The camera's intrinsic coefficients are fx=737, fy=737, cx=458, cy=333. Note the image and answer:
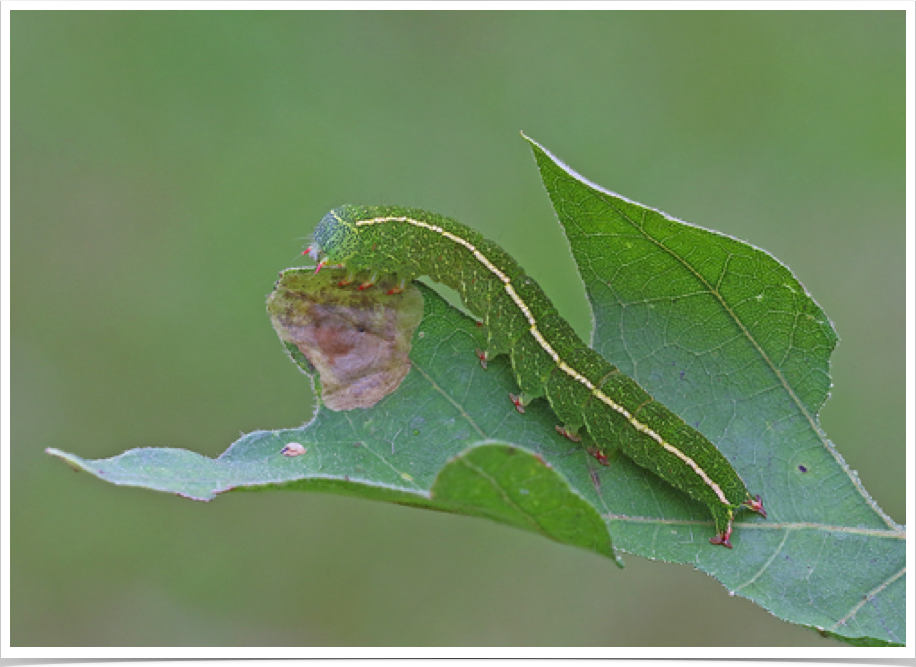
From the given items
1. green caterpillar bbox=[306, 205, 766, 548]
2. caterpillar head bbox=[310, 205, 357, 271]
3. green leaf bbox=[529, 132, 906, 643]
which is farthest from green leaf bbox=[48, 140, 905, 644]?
caterpillar head bbox=[310, 205, 357, 271]

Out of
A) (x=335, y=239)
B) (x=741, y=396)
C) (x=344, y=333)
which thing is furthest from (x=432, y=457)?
(x=741, y=396)

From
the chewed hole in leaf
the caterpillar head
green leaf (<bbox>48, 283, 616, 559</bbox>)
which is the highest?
the caterpillar head

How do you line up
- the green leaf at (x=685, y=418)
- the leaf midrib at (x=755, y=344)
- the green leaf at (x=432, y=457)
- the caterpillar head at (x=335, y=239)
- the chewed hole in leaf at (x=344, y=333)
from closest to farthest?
the green leaf at (x=432, y=457), the green leaf at (x=685, y=418), the leaf midrib at (x=755, y=344), the chewed hole in leaf at (x=344, y=333), the caterpillar head at (x=335, y=239)

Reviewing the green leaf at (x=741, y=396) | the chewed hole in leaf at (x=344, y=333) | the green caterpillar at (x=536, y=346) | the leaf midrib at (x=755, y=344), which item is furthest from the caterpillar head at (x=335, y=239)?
the leaf midrib at (x=755, y=344)

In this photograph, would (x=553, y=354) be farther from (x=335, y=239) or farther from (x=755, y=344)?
(x=335, y=239)

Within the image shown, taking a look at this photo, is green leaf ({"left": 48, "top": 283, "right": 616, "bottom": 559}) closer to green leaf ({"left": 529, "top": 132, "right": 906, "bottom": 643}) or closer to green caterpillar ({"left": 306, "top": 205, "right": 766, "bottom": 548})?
green caterpillar ({"left": 306, "top": 205, "right": 766, "bottom": 548})

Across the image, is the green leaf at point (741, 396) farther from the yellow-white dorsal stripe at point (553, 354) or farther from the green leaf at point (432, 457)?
the green leaf at point (432, 457)

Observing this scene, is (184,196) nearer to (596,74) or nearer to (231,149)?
(231,149)
